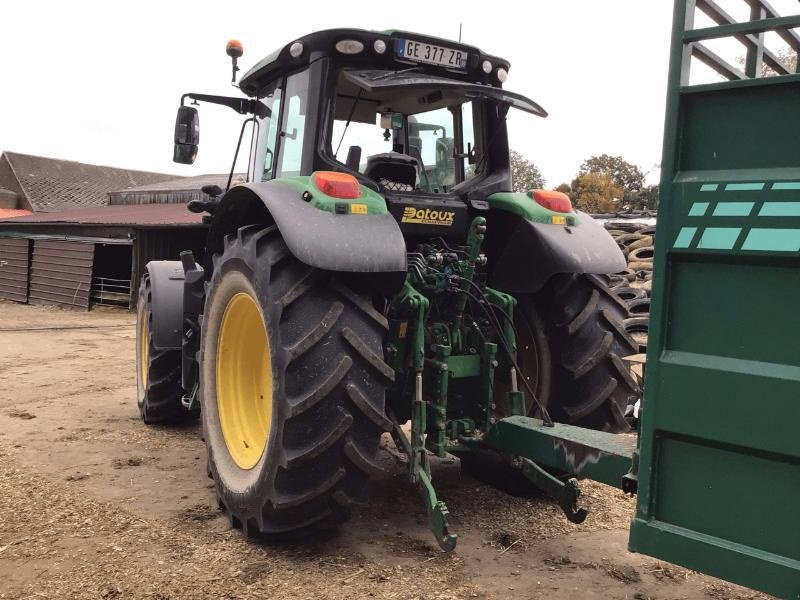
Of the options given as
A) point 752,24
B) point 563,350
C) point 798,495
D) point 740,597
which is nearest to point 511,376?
point 563,350

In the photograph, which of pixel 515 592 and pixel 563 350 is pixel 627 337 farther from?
pixel 515 592

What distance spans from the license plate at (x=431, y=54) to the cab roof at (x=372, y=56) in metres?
0.02

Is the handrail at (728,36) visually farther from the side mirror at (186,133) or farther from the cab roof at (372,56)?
the side mirror at (186,133)

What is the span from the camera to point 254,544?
3.18 metres

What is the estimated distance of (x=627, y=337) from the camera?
3793 millimetres

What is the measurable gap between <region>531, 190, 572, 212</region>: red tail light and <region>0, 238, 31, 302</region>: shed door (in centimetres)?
1915

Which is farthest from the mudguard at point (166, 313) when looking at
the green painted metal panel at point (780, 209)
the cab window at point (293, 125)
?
the green painted metal panel at point (780, 209)

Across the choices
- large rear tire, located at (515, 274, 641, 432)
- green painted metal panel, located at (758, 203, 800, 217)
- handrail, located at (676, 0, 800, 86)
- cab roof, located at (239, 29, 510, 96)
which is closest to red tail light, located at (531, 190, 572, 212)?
large rear tire, located at (515, 274, 641, 432)

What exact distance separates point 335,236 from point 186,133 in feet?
6.24

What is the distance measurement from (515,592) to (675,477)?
1.08 metres

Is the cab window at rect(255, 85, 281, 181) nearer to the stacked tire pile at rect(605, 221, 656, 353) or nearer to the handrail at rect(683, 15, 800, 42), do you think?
the handrail at rect(683, 15, 800, 42)

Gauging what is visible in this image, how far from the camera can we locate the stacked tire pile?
7.18m

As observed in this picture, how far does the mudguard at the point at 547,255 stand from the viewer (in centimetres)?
361

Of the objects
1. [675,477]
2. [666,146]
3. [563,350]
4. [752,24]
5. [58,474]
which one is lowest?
[58,474]
